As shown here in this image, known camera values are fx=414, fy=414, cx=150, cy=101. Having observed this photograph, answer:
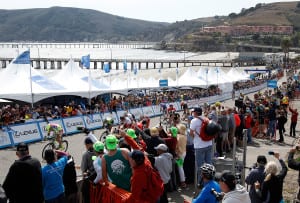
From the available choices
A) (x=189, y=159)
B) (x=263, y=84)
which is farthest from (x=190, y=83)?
(x=189, y=159)

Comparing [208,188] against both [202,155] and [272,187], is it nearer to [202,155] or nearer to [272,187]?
[272,187]

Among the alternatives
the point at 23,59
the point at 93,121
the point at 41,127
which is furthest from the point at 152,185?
the point at 23,59

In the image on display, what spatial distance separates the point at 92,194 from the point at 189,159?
12.0 feet

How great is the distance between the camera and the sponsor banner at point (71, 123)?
771 inches

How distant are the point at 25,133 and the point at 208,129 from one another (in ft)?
35.9

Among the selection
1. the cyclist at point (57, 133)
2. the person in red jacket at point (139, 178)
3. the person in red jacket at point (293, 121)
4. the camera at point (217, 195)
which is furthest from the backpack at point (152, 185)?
the person in red jacket at point (293, 121)

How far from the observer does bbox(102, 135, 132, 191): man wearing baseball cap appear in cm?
584

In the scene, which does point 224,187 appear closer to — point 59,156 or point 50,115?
point 59,156

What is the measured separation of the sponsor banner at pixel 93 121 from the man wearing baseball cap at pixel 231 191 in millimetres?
16511

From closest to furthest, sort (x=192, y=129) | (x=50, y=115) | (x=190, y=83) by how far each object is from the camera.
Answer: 1. (x=192, y=129)
2. (x=50, y=115)
3. (x=190, y=83)

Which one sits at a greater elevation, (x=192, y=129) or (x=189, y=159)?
(x=192, y=129)

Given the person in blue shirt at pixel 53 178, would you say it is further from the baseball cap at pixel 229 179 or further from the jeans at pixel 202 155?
the jeans at pixel 202 155

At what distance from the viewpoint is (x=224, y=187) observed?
487 cm

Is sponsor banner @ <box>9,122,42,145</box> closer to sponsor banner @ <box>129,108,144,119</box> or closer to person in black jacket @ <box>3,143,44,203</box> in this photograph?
sponsor banner @ <box>129,108,144,119</box>
